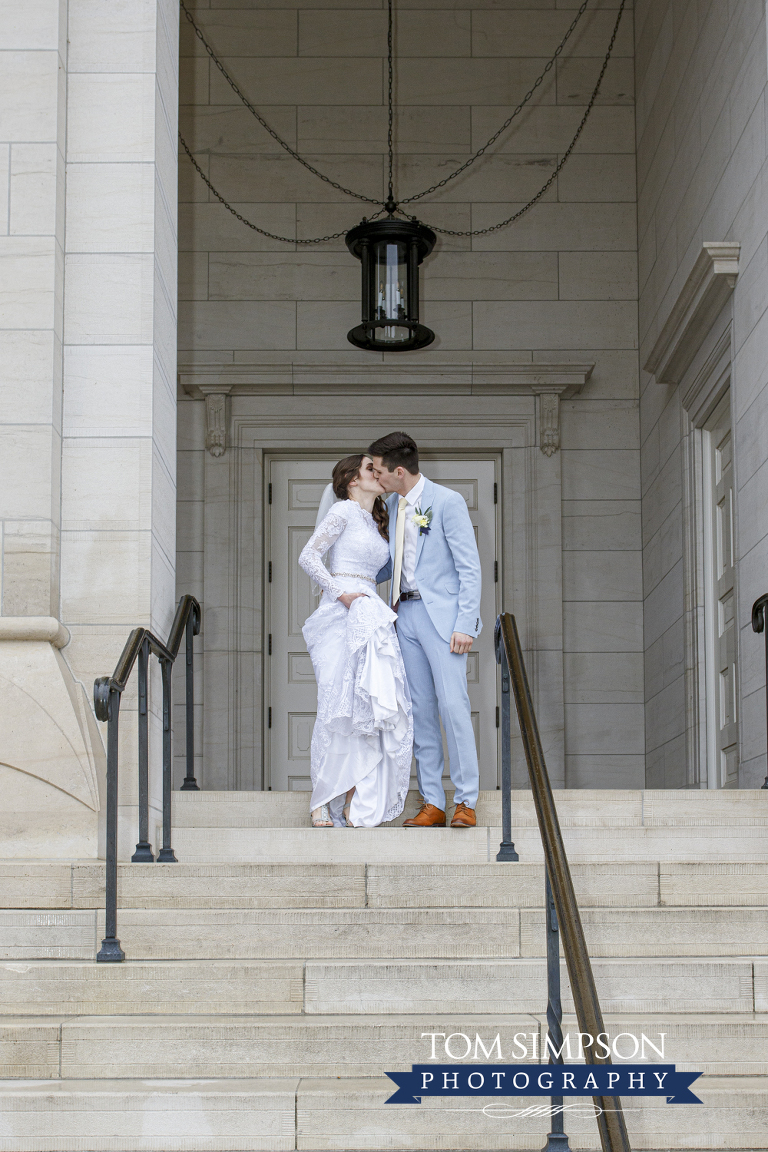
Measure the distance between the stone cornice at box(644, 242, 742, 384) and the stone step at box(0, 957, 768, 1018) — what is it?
4139 mm

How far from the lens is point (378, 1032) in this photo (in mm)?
3699

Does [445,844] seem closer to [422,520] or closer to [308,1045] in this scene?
[422,520]

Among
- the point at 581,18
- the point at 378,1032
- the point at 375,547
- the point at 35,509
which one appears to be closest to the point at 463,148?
the point at 581,18

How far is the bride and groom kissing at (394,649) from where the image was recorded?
556 cm

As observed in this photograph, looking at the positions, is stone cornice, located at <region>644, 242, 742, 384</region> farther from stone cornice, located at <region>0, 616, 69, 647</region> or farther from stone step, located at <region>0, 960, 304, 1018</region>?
stone step, located at <region>0, 960, 304, 1018</region>

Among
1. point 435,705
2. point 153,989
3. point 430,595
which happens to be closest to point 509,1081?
point 153,989

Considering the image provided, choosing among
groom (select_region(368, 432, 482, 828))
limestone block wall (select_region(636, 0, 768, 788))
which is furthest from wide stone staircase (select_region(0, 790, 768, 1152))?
limestone block wall (select_region(636, 0, 768, 788))

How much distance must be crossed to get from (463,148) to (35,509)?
210 inches

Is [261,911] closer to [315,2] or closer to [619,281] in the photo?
[619,281]

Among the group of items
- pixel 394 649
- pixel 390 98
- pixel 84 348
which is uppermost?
pixel 390 98

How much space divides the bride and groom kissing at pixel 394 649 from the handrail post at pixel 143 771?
2.94ft

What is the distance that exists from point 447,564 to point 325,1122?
2767 mm

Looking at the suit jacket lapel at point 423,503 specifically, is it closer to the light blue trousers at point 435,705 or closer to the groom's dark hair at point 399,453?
the groom's dark hair at point 399,453

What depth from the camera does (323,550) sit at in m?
5.86
